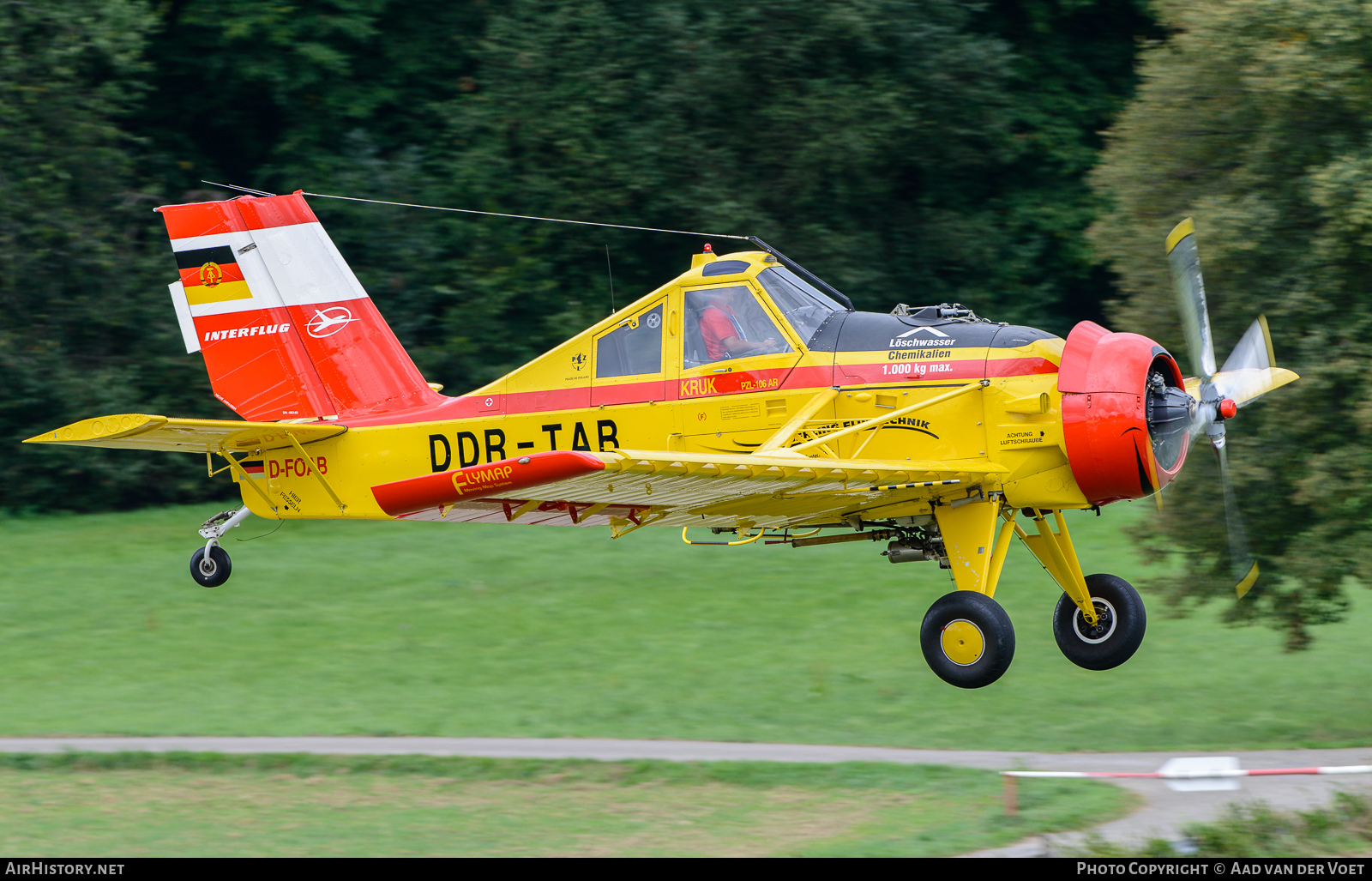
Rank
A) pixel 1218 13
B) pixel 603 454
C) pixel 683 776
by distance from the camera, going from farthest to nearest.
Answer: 1. pixel 1218 13
2. pixel 683 776
3. pixel 603 454

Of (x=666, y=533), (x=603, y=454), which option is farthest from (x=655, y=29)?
(x=603, y=454)

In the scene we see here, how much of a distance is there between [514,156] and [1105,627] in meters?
17.9

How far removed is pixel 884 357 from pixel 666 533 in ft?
46.0

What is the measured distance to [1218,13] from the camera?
1528 cm

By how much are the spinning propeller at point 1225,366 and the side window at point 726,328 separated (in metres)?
3.22

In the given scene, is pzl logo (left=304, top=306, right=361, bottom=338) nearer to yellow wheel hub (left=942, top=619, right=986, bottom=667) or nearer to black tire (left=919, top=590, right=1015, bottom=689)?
black tire (left=919, top=590, right=1015, bottom=689)

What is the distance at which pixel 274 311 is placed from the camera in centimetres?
1565

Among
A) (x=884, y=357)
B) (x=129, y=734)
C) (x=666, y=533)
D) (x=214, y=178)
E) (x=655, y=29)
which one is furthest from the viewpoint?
(x=214, y=178)

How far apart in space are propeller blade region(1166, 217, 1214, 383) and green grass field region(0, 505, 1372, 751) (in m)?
5.11

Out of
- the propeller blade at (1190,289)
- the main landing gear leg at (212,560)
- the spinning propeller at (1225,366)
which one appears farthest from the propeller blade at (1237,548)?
the main landing gear leg at (212,560)

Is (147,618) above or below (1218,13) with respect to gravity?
below

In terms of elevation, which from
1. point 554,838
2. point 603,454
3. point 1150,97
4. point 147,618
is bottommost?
point 147,618

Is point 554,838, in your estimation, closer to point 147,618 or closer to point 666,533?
point 147,618

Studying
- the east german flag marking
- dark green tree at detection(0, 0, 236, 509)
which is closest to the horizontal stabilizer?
the east german flag marking
